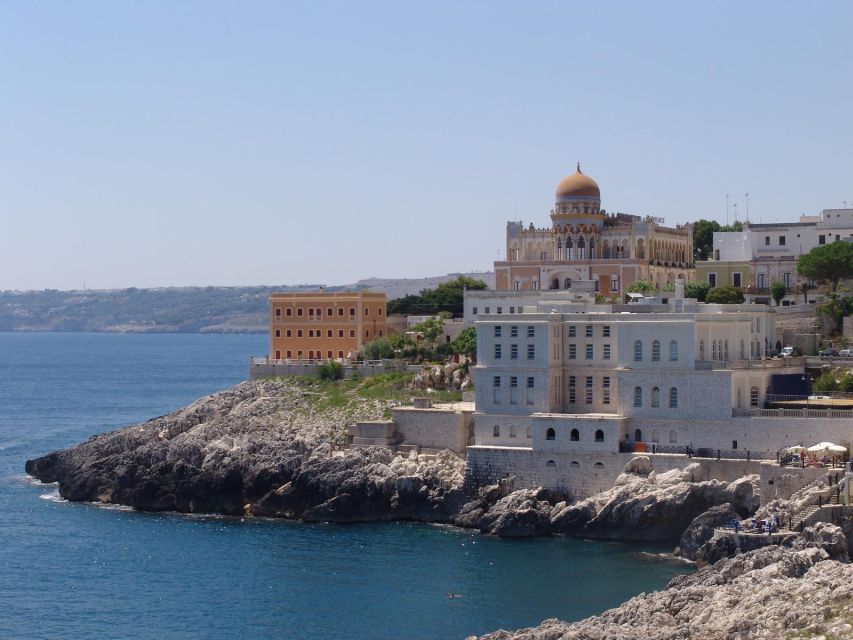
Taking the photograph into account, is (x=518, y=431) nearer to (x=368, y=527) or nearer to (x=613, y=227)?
(x=368, y=527)

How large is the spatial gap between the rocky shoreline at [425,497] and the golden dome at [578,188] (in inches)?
882

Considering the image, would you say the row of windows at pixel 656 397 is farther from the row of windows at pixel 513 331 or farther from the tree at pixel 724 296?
the tree at pixel 724 296

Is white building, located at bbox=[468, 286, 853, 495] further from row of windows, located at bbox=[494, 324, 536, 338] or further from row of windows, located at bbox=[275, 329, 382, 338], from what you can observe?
row of windows, located at bbox=[275, 329, 382, 338]

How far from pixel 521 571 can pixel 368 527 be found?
11.1 m

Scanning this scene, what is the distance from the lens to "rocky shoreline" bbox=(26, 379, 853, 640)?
152ft

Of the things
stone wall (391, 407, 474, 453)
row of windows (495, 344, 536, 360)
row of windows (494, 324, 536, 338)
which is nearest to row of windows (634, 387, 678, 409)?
row of windows (495, 344, 536, 360)

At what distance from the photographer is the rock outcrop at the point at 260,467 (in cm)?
7144

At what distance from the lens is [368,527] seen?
69875mm

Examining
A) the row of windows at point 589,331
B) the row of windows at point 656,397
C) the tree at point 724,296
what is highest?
the tree at point 724,296

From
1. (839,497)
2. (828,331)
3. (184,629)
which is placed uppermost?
(828,331)

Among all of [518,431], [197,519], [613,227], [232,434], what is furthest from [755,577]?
[613,227]

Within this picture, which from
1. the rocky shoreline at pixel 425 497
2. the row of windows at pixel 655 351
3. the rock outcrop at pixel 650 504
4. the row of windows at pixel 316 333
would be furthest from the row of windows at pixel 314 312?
the rock outcrop at pixel 650 504

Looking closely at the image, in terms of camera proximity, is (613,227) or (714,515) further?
(613,227)

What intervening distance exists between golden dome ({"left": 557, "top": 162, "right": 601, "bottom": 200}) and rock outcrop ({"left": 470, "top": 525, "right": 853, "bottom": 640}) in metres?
50.4
